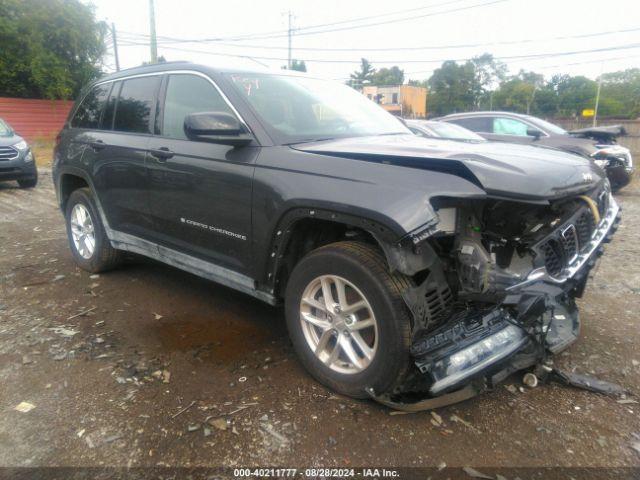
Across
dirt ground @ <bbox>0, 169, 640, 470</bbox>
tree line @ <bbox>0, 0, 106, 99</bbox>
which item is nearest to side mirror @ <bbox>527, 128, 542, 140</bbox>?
dirt ground @ <bbox>0, 169, 640, 470</bbox>

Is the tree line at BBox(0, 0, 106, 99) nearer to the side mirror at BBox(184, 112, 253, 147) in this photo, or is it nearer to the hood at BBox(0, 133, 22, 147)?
the hood at BBox(0, 133, 22, 147)

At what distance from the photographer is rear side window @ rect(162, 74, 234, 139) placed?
330 centimetres

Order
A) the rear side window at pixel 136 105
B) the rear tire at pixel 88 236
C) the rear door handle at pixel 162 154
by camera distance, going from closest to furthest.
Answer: the rear door handle at pixel 162 154, the rear side window at pixel 136 105, the rear tire at pixel 88 236

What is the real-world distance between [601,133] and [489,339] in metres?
9.56

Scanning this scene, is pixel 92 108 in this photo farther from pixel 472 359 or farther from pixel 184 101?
pixel 472 359

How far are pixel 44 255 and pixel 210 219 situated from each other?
339 cm

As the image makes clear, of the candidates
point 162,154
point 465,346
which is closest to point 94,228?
point 162,154

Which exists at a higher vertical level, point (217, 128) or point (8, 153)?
point (217, 128)

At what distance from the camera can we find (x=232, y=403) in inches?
106

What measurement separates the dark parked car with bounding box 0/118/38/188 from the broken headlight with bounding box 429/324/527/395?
10836mm

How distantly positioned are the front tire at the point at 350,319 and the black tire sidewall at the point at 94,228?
2567mm

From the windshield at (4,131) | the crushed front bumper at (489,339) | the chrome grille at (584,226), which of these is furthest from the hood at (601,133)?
the windshield at (4,131)

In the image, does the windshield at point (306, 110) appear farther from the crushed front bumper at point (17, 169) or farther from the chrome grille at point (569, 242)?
the crushed front bumper at point (17, 169)

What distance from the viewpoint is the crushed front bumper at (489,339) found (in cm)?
232
